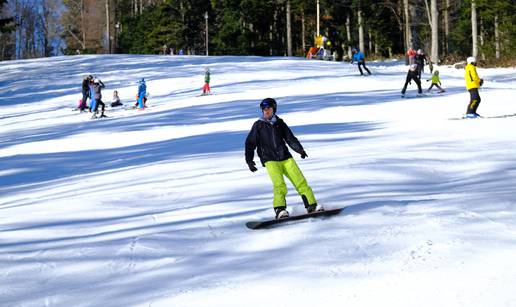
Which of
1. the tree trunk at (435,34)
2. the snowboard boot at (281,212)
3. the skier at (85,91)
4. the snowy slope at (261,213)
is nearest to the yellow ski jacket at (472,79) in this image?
the snowy slope at (261,213)

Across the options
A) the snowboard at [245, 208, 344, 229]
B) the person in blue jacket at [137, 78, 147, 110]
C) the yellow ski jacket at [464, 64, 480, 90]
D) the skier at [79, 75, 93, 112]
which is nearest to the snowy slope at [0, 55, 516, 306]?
the snowboard at [245, 208, 344, 229]

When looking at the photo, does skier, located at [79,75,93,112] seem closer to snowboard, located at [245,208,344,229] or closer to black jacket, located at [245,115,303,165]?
black jacket, located at [245,115,303,165]

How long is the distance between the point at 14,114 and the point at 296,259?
24.6 m

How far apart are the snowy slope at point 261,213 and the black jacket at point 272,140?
80 centimetres

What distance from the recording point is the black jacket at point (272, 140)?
7094 mm

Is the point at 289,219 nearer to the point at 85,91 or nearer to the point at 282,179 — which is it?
the point at 282,179

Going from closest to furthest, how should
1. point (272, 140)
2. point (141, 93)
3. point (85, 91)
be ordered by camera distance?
point (272, 140) < point (141, 93) < point (85, 91)

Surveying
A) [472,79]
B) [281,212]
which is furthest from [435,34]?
[281,212]

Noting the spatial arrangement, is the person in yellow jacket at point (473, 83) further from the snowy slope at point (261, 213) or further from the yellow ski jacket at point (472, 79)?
the snowy slope at point (261, 213)

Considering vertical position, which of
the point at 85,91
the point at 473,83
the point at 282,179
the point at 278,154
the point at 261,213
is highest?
the point at 85,91

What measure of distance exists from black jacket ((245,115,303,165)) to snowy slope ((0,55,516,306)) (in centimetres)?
80

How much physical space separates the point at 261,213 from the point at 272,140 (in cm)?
113

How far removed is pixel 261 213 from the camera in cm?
779

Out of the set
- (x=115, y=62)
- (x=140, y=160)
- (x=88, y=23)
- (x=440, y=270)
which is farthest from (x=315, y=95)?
(x=88, y=23)
